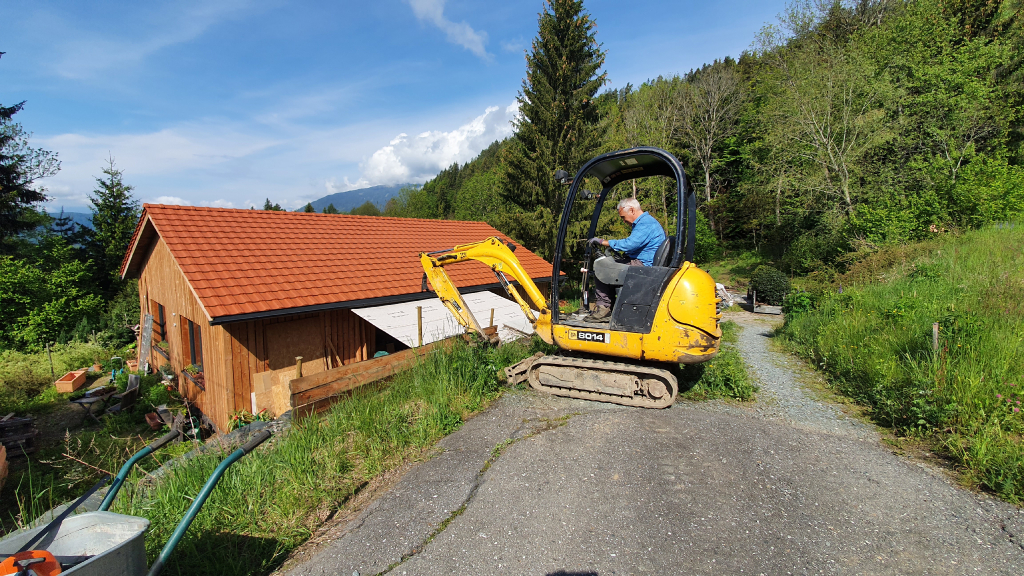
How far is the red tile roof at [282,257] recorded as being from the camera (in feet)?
27.4

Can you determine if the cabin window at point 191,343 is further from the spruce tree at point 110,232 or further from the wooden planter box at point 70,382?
the spruce tree at point 110,232

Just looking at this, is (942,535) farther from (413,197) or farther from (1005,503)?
(413,197)

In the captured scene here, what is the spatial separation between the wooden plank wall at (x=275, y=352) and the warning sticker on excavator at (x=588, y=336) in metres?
6.25

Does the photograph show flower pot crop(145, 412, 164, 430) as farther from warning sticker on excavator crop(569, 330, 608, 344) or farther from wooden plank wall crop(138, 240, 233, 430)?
warning sticker on excavator crop(569, 330, 608, 344)

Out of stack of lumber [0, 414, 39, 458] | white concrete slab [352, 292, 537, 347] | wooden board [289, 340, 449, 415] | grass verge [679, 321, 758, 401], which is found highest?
white concrete slab [352, 292, 537, 347]

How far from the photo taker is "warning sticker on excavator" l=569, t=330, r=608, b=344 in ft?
17.3

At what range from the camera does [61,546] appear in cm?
204

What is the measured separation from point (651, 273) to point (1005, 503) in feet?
10.5

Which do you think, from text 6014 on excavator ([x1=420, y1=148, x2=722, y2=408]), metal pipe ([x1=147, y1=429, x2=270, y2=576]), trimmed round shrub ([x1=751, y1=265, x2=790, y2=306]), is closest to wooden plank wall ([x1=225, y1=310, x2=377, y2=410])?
text 6014 on excavator ([x1=420, y1=148, x2=722, y2=408])

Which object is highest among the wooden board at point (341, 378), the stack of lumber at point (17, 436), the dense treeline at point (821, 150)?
the dense treeline at point (821, 150)

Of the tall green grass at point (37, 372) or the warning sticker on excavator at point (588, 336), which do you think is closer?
the warning sticker on excavator at point (588, 336)

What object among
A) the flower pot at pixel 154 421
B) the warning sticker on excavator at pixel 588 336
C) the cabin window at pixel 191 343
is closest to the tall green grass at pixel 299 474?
the warning sticker on excavator at pixel 588 336

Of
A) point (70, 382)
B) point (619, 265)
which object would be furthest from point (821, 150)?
point (70, 382)

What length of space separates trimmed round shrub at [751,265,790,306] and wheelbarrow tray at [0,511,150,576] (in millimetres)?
16922
